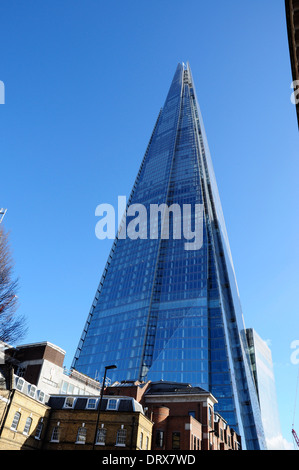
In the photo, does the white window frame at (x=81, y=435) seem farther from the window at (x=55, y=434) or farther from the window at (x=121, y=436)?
the window at (x=121, y=436)

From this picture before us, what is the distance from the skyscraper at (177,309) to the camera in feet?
375

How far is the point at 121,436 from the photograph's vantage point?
39.7 m

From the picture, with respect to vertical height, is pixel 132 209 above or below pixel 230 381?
above

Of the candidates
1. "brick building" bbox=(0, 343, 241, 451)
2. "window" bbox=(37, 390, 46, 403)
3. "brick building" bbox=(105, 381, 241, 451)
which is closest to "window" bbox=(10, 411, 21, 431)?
"brick building" bbox=(0, 343, 241, 451)

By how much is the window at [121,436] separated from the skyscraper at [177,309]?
68537 mm

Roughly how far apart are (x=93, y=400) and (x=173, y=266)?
106 m

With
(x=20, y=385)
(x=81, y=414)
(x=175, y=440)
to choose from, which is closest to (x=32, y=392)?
(x=20, y=385)

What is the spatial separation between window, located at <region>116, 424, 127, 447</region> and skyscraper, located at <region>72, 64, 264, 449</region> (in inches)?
2698

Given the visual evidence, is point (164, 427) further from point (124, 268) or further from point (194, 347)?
point (124, 268)

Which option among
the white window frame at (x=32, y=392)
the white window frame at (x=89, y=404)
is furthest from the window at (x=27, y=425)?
the white window frame at (x=89, y=404)

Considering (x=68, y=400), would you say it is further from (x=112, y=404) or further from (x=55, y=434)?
(x=112, y=404)

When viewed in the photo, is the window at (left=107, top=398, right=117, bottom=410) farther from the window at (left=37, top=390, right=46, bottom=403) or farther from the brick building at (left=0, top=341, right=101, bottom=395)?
the brick building at (left=0, top=341, right=101, bottom=395)

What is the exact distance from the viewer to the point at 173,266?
148m
